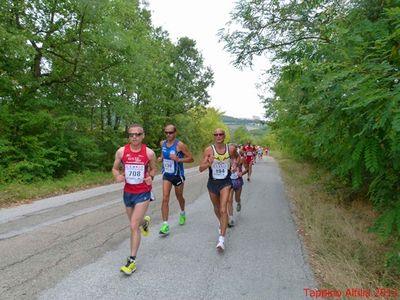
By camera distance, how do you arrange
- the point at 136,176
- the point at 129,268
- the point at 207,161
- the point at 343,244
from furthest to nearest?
the point at 343,244 < the point at 207,161 < the point at 136,176 < the point at 129,268

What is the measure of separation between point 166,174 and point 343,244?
11.1 feet

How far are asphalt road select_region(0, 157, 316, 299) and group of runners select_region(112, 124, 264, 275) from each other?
33cm

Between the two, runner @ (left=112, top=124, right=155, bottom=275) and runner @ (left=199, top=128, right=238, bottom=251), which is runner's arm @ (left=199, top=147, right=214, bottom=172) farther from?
runner @ (left=112, top=124, right=155, bottom=275)

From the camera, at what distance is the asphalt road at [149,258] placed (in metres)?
4.11

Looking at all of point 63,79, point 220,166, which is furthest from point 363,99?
point 63,79

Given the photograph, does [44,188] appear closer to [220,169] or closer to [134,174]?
[220,169]

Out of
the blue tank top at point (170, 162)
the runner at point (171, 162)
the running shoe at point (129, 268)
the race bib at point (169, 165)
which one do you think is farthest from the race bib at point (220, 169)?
the running shoe at point (129, 268)

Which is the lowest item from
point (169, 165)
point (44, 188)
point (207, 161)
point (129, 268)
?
point (44, 188)

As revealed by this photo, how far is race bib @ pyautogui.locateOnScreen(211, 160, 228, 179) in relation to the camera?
5.97m

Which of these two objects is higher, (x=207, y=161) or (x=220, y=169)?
(x=207, y=161)

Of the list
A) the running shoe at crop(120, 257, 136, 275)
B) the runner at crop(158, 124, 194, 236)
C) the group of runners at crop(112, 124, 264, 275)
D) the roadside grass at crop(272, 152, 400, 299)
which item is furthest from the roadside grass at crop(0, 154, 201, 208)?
the running shoe at crop(120, 257, 136, 275)

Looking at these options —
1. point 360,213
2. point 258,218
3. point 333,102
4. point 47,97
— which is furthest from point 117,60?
point 333,102

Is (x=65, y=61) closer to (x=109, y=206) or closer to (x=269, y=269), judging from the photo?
(x=109, y=206)

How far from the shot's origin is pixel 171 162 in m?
6.86
